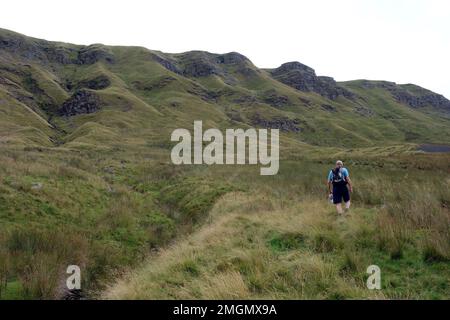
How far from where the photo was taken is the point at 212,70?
192m

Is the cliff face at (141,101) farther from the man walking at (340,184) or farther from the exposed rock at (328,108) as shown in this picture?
the man walking at (340,184)

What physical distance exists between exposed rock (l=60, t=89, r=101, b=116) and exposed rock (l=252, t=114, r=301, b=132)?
56.1 m

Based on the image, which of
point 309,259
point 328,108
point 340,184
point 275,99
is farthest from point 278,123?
point 309,259

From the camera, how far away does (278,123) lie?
429ft

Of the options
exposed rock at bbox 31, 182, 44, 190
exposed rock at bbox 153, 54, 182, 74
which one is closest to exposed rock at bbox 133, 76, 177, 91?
exposed rock at bbox 153, 54, 182, 74

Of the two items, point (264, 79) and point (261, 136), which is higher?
point (264, 79)

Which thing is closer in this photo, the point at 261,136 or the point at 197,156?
the point at 197,156

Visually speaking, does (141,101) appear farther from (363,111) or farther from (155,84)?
(363,111)

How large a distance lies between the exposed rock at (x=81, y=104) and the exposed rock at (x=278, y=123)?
56121 millimetres

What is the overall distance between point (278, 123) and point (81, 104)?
70.4 m
